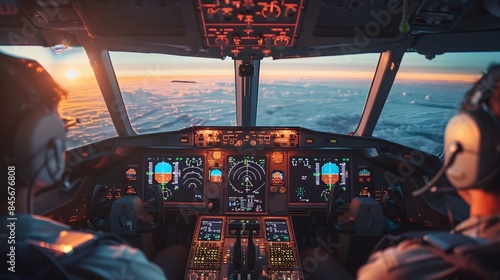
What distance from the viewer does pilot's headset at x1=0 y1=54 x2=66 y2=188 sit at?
0.95 m

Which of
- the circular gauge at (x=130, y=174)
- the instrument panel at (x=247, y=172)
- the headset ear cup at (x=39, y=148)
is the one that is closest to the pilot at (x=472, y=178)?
the headset ear cup at (x=39, y=148)

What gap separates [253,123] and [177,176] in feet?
4.15

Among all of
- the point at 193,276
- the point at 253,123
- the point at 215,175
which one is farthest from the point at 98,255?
the point at 253,123

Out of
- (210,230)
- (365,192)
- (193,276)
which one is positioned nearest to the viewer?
(193,276)

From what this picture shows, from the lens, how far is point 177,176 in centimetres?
407

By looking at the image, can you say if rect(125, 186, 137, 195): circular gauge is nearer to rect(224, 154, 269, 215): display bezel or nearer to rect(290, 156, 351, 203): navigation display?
rect(224, 154, 269, 215): display bezel

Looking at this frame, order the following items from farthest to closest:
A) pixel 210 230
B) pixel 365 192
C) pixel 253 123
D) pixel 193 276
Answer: pixel 253 123 < pixel 365 192 < pixel 210 230 < pixel 193 276

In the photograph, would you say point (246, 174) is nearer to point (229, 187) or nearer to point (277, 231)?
point (229, 187)

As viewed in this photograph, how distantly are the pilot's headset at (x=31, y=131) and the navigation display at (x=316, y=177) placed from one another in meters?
3.16

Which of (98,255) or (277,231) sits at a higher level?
(98,255)

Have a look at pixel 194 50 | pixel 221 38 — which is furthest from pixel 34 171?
pixel 194 50

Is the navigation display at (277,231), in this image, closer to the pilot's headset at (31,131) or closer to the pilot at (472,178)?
the pilot at (472,178)

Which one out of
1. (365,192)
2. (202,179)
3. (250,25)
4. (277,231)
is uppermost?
(250,25)

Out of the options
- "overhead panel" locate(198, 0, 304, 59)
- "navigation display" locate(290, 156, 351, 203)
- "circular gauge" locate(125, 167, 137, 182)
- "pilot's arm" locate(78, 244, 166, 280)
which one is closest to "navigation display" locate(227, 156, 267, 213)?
"navigation display" locate(290, 156, 351, 203)
